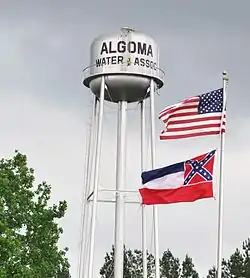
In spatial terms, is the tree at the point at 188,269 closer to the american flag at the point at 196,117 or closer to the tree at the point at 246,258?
the tree at the point at 246,258

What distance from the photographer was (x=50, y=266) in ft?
111

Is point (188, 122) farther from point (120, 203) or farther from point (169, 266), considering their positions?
point (169, 266)

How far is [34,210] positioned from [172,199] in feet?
44.4

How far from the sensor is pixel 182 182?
21781mm

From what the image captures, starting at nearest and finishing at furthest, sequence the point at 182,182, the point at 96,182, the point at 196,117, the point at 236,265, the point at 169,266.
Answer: the point at 182,182 < the point at 196,117 < the point at 96,182 < the point at 236,265 < the point at 169,266

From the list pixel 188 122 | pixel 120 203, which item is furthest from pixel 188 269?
pixel 188 122

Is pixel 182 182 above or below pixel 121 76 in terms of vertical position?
below

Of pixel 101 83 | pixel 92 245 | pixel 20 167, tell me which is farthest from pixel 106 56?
pixel 92 245

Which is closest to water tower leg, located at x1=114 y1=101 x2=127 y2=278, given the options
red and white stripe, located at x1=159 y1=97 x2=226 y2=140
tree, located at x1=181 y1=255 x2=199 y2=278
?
red and white stripe, located at x1=159 y1=97 x2=226 y2=140

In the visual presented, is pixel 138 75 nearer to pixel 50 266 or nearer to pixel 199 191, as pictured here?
pixel 50 266

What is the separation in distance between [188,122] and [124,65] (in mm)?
13336

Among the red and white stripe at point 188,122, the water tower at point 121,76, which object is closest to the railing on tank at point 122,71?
the water tower at point 121,76

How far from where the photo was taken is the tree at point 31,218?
3281cm

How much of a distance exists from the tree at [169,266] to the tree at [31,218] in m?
47.8
